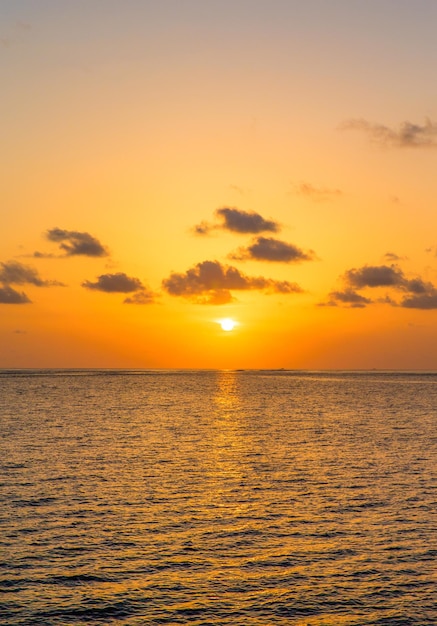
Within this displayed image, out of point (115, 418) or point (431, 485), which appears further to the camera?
point (115, 418)

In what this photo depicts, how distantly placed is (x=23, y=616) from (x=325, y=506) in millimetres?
Result: 29928

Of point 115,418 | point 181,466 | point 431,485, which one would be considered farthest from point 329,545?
point 115,418

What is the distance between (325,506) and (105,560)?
2188cm

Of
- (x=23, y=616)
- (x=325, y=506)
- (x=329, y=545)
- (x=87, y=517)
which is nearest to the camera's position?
(x=23, y=616)

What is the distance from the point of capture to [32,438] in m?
103

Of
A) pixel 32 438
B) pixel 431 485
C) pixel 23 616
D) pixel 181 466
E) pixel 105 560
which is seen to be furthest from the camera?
pixel 32 438

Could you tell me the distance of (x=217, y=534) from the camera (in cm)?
4772

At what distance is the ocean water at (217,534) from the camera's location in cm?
3466

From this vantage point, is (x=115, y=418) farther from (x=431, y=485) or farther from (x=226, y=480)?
(x=431, y=485)

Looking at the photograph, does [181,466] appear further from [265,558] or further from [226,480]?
[265,558]

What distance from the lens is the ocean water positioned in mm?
34656

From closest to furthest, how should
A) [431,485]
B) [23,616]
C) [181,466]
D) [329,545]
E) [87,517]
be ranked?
[23,616]
[329,545]
[87,517]
[431,485]
[181,466]

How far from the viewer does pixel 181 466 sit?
77.7 meters

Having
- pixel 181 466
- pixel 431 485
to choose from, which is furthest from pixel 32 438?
pixel 431 485
